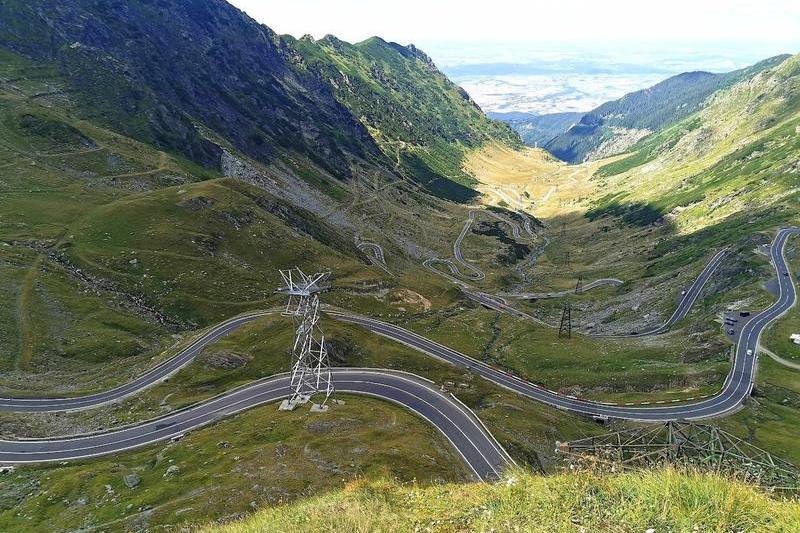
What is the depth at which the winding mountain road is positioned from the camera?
213 ft

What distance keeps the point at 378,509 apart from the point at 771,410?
10251 cm

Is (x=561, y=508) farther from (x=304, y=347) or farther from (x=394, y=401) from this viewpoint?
(x=394, y=401)

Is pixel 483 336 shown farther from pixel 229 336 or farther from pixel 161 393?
pixel 161 393

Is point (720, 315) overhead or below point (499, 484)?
below

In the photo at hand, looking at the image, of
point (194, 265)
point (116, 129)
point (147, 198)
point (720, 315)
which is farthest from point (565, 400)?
point (116, 129)

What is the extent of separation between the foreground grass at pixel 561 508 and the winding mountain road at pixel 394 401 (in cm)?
4383

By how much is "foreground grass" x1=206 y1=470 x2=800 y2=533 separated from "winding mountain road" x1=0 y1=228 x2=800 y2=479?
144 feet

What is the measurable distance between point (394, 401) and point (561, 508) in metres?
65.3

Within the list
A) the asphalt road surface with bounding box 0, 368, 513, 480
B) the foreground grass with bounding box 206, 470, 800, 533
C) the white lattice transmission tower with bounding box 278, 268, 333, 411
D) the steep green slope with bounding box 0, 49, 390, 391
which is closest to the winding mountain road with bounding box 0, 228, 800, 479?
the asphalt road surface with bounding box 0, 368, 513, 480

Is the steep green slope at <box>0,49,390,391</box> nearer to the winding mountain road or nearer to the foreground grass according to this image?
the winding mountain road

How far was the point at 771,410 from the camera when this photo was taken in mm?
88688

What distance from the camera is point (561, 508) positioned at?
17734 mm

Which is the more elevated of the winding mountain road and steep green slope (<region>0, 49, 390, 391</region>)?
steep green slope (<region>0, 49, 390, 391</region>)

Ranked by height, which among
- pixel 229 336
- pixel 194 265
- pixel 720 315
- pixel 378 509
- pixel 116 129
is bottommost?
pixel 720 315
